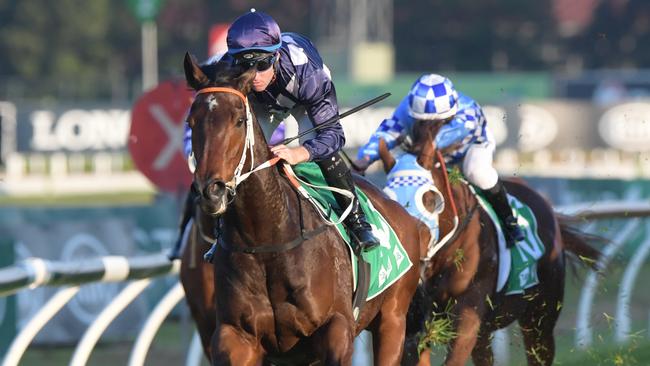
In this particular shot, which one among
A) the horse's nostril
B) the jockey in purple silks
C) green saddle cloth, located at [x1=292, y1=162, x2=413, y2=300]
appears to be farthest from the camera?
green saddle cloth, located at [x1=292, y1=162, x2=413, y2=300]

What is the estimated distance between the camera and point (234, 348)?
15.0ft

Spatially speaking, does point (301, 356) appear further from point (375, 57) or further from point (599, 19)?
point (599, 19)

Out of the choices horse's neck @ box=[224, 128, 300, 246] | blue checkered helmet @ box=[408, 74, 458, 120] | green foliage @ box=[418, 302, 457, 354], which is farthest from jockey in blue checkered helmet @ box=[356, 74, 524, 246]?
horse's neck @ box=[224, 128, 300, 246]

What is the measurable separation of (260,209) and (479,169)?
225cm

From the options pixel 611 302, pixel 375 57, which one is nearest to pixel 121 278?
pixel 611 302

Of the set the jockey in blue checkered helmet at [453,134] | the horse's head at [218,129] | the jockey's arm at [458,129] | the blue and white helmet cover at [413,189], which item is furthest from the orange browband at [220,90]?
the jockey's arm at [458,129]

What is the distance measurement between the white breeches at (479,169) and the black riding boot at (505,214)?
0.09 metres

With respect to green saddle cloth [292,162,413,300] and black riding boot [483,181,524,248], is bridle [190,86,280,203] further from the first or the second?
black riding boot [483,181,524,248]

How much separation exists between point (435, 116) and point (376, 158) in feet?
1.08

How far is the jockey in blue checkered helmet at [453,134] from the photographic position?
21.1ft

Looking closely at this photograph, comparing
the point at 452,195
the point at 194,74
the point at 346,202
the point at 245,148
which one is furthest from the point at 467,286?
the point at 194,74

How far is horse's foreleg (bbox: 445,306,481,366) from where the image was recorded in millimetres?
6078

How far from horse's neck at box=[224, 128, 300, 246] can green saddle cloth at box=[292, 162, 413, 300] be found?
0.31 metres

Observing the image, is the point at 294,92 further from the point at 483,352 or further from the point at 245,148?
the point at 483,352
